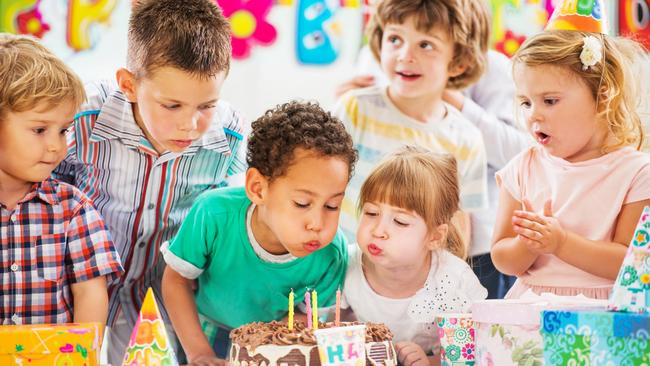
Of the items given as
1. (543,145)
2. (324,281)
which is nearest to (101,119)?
(324,281)

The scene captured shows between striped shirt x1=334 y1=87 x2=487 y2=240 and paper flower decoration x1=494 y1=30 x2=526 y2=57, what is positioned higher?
→ paper flower decoration x1=494 y1=30 x2=526 y2=57

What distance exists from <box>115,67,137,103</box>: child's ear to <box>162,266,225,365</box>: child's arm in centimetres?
37

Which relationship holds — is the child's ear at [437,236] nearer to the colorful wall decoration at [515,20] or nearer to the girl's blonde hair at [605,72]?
the girl's blonde hair at [605,72]

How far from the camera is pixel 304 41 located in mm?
2824

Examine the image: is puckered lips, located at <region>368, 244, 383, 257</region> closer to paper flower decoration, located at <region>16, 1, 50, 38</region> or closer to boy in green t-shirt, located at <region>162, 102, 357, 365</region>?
boy in green t-shirt, located at <region>162, 102, 357, 365</region>

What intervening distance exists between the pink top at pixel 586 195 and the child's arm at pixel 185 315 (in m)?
0.66

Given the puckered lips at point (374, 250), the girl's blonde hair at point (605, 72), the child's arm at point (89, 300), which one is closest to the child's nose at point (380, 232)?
the puckered lips at point (374, 250)

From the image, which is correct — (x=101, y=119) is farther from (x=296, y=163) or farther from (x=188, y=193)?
(x=296, y=163)

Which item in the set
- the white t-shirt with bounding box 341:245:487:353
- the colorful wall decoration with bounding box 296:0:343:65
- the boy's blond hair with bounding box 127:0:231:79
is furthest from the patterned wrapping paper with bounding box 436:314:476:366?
the colorful wall decoration with bounding box 296:0:343:65

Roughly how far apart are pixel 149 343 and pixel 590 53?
100 centimetres

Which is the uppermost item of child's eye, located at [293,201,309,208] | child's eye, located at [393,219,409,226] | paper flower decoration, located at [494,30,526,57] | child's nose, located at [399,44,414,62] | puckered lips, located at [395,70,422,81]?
paper flower decoration, located at [494,30,526,57]

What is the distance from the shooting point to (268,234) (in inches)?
71.9

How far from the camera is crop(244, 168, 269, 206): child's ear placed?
1.75 metres

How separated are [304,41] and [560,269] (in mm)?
1323
